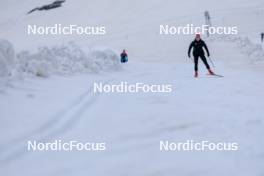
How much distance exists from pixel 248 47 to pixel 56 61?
11678 mm

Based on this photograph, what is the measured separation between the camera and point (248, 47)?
842 inches

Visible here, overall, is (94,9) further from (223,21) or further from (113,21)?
(223,21)

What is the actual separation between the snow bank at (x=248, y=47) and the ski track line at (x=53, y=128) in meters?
10.4

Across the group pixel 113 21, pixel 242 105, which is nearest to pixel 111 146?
pixel 242 105

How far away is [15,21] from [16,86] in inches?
2001

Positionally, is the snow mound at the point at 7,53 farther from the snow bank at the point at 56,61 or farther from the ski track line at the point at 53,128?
the ski track line at the point at 53,128

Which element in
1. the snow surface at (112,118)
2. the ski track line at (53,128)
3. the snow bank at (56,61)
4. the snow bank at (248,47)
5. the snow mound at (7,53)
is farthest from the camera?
the snow bank at (248,47)

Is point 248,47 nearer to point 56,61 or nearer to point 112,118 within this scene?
point 56,61

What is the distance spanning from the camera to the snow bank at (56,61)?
8.87 meters

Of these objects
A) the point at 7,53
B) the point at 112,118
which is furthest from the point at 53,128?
the point at 7,53

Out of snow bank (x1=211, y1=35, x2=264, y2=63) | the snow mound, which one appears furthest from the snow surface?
snow bank (x1=211, y1=35, x2=264, y2=63)

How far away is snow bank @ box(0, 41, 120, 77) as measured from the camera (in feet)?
29.1

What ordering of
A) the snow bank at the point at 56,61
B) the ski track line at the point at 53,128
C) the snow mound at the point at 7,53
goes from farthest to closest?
1. the snow bank at the point at 56,61
2. the snow mound at the point at 7,53
3. the ski track line at the point at 53,128

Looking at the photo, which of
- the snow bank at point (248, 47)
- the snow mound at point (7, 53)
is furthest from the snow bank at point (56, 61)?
the snow bank at point (248, 47)
